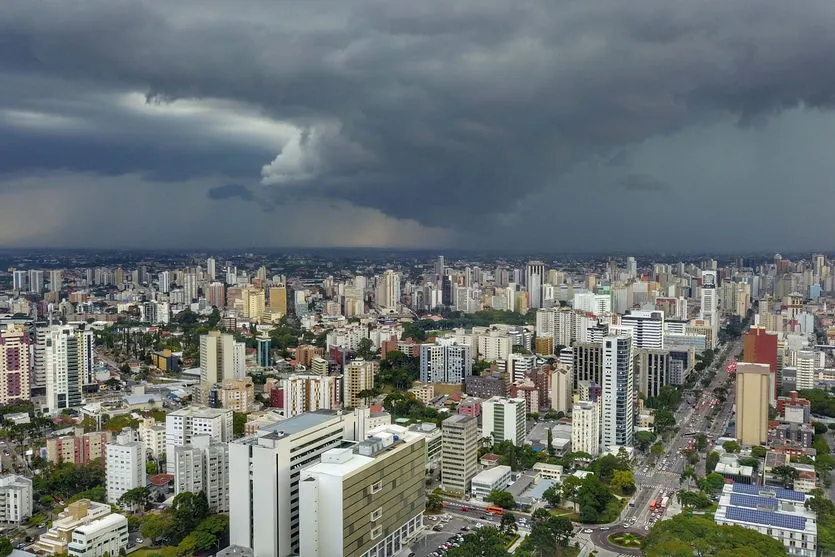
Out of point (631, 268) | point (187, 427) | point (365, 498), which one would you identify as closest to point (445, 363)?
point (187, 427)

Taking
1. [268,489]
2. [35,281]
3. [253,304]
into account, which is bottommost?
[268,489]

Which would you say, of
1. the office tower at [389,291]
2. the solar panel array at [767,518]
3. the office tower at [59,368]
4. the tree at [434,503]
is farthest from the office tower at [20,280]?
the solar panel array at [767,518]

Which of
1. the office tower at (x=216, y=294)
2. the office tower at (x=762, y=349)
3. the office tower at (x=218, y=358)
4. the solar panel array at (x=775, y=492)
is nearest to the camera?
the solar panel array at (x=775, y=492)

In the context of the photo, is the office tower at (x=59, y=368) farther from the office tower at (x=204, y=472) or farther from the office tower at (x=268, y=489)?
the office tower at (x=268, y=489)

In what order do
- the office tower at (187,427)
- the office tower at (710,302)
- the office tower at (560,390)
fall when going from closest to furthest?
the office tower at (187,427) → the office tower at (560,390) → the office tower at (710,302)

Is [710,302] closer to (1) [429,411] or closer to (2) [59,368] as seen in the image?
(1) [429,411]

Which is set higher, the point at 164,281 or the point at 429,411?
the point at 164,281
